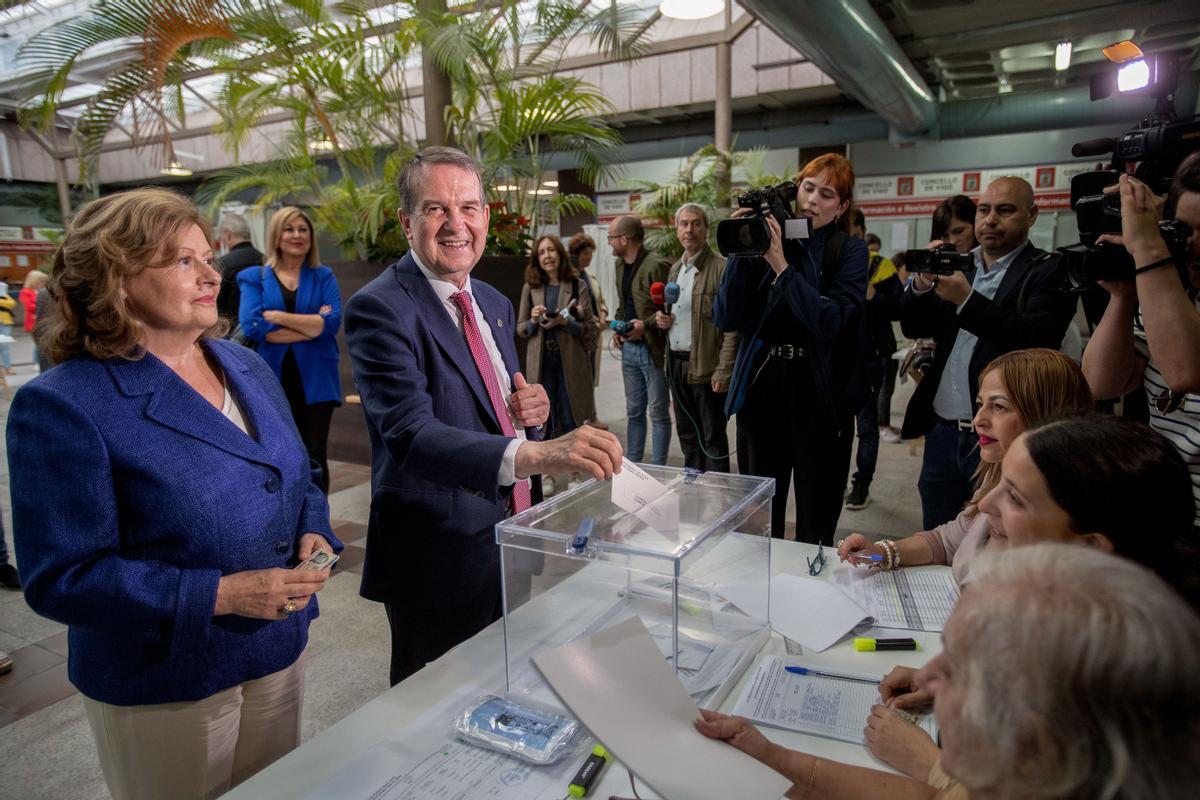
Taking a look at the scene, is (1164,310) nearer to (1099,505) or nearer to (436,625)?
(1099,505)

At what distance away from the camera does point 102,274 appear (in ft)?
3.60

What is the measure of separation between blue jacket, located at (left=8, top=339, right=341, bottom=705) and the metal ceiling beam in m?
3.80

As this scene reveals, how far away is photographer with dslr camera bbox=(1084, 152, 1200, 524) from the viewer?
142 cm

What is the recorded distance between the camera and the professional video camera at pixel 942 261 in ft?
6.89

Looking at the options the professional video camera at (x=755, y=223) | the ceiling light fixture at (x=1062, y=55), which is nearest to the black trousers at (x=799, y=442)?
the professional video camera at (x=755, y=223)

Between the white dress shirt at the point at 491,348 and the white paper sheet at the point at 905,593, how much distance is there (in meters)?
0.80

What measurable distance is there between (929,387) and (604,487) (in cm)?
152

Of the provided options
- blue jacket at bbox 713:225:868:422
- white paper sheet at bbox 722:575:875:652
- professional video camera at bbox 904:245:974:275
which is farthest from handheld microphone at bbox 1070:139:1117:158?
white paper sheet at bbox 722:575:875:652

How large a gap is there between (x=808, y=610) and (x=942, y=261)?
1.22 m

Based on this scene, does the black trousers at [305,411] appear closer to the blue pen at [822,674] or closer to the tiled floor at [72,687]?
the tiled floor at [72,687]

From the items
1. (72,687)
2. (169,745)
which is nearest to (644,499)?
(169,745)

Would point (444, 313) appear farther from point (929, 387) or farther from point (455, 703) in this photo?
point (929, 387)

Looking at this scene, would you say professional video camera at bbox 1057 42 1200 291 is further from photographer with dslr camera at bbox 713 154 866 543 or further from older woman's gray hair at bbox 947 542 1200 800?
older woman's gray hair at bbox 947 542 1200 800

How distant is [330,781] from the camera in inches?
38.6
